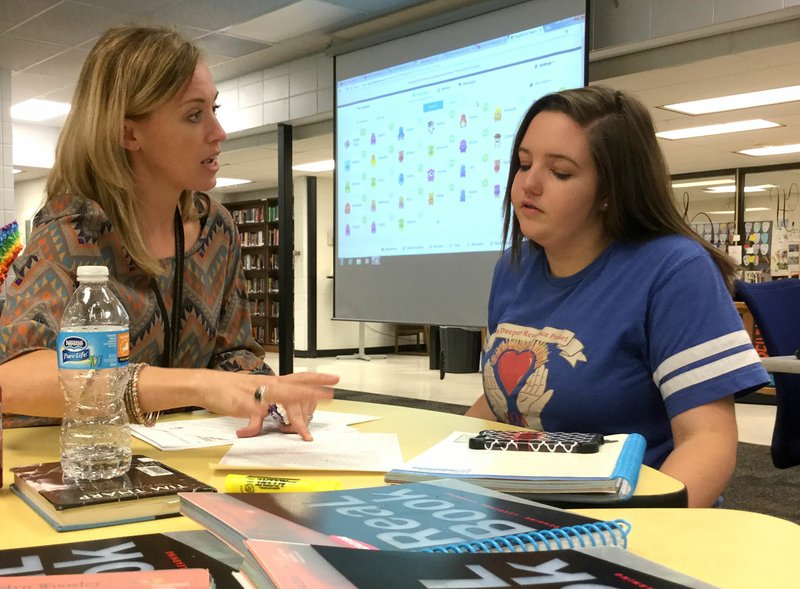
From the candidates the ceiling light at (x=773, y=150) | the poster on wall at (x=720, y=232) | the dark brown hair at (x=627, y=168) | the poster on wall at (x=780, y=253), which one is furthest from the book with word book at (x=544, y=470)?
the poster on wall at (x=720, y=232)

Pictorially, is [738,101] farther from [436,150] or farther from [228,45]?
[228,45]

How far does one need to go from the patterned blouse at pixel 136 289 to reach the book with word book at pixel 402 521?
0.66 m

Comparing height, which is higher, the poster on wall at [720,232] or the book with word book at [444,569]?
the poster on wall at [720,232]

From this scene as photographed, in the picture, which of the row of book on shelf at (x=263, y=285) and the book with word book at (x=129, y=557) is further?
the row of book on shelf at (x=263, y=285)

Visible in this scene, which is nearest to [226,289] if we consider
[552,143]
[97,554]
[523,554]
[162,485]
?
[552,143]

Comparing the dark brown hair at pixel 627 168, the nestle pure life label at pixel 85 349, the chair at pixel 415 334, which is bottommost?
the chair at pixel 415 334

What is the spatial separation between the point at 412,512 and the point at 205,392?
0.49 meters

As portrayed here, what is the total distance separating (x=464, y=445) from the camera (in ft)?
3.27

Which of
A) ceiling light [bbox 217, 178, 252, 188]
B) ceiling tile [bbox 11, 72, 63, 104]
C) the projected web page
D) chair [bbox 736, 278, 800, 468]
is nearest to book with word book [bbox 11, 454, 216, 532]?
chair [bbox 736, 278, 800, 468]

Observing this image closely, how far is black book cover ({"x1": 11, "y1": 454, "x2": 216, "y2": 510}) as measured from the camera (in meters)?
0.73

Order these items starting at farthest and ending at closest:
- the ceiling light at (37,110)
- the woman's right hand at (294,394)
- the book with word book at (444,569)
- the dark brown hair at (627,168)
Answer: the ceiling light at (37,110) → the dark brown hair at (627,168) → the woman's right hand at (294,394) → the book with word book at (444,569)

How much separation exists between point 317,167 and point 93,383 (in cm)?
851

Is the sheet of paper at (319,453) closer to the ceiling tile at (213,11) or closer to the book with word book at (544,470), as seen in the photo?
the book with word book at (544,470)

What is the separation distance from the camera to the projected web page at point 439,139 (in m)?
3.71
